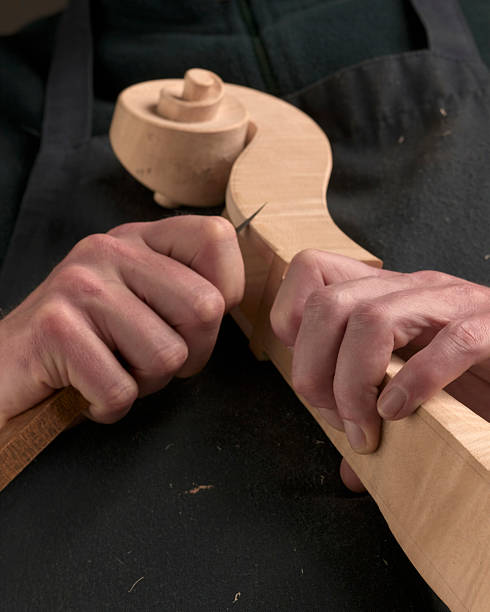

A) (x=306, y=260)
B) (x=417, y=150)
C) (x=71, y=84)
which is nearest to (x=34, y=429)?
(x=306, y=260)

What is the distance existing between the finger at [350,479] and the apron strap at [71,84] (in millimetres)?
724

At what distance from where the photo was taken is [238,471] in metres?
0.60

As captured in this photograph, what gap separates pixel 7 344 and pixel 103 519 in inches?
7.3

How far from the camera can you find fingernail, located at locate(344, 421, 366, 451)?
1.55 ft

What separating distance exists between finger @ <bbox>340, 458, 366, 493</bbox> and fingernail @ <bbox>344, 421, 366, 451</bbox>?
10cm

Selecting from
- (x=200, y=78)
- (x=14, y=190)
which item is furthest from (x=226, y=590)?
(x=14, y=190)

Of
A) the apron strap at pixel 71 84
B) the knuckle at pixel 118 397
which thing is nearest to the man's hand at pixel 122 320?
the knuckle at pixel 118 397

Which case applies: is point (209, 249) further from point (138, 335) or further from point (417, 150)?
point (417, 150)

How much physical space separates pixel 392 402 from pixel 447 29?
2.56 feet

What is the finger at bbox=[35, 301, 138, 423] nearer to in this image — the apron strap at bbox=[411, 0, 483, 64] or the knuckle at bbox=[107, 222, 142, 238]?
the knuckle at bbox=[107, 222, 142, 238]

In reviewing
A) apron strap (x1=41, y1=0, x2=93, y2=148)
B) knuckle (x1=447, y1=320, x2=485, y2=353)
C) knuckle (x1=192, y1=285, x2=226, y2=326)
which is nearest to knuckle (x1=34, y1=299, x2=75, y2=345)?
knuckle (x1=192, y1=285, x2=226, y2=326)

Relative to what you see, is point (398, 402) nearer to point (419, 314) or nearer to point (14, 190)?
point (419, 314)

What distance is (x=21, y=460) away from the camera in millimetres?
526

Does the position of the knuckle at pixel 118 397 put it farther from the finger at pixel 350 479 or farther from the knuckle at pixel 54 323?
the finger at pixel 350 479
